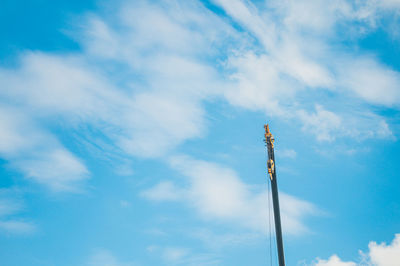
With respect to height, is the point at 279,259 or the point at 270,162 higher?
the point at 270,162

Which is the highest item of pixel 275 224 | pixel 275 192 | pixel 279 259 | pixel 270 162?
pixel 270 162

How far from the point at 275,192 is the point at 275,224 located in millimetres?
1737

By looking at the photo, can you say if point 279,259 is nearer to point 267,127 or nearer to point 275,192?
point 275,192

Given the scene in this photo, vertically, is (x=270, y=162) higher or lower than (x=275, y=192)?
higher

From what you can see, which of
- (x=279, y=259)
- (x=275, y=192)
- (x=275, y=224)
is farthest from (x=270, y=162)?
(x=279, y=259)

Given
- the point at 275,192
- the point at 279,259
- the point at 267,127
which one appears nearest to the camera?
the point at 279,259

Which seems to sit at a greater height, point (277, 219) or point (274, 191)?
point (274, 191)

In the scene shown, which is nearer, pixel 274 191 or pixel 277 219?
pixel 277 219

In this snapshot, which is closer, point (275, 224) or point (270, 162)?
point (275, 224)

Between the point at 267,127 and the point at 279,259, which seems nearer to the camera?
the point at 279,259

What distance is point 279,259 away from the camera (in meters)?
17.9

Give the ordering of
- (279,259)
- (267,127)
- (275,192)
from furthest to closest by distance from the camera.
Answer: (267,127) → (275,192) → (279,259)

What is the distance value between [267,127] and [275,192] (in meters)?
3.82

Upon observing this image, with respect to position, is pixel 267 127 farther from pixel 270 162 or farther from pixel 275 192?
pixel 275 192
